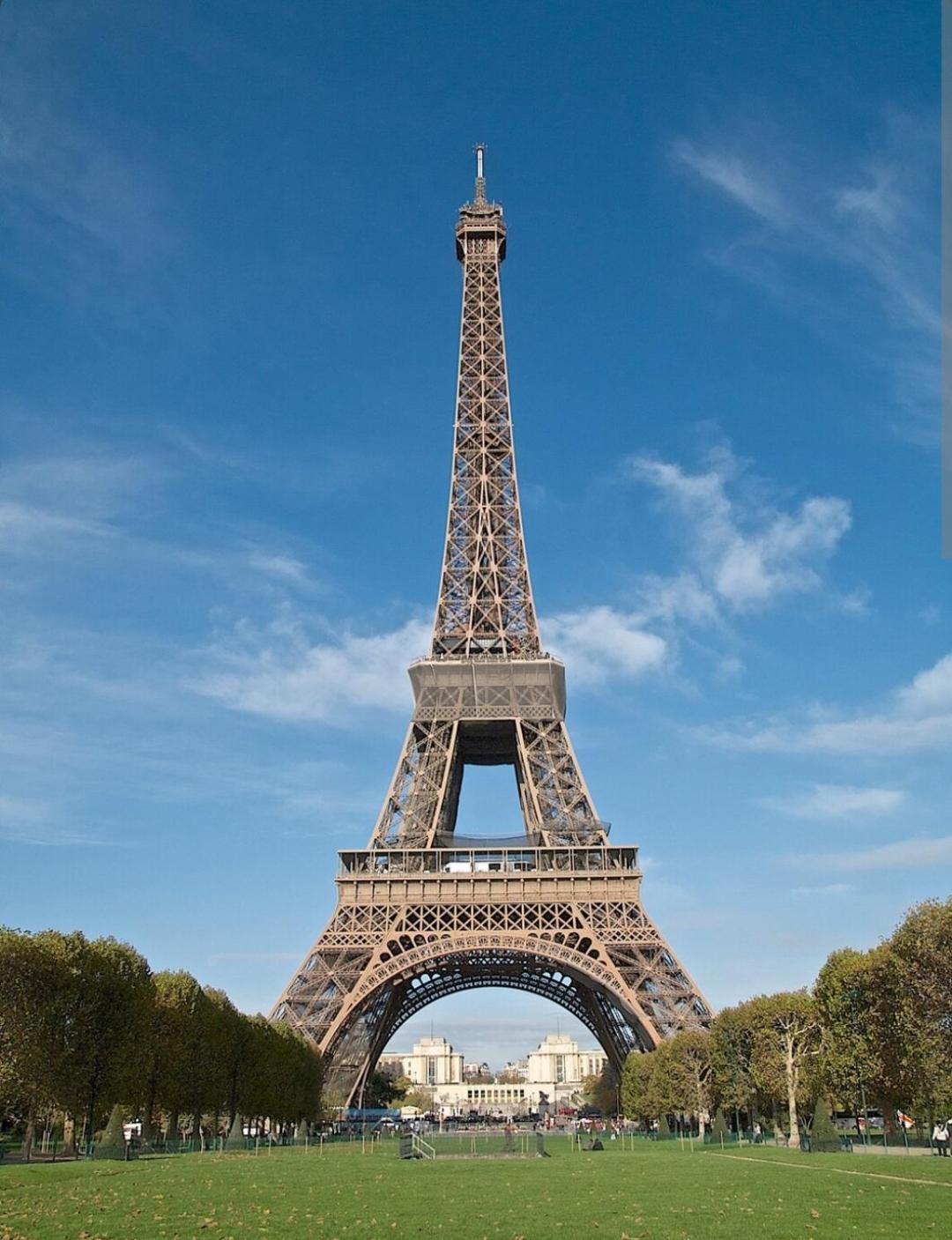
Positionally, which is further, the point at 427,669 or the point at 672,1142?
the point at 427,669

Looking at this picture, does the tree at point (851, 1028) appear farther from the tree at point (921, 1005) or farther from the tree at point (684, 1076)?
the tree at point (684, 1076)

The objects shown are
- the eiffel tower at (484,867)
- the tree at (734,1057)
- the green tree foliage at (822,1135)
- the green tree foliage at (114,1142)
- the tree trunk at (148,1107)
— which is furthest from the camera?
the eiffel tower at (484,867)

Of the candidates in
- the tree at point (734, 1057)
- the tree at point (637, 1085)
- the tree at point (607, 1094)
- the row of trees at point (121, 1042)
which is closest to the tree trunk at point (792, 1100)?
the tree at point (734, 1057)

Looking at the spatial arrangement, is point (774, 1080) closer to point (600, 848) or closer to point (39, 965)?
point (600, 848)

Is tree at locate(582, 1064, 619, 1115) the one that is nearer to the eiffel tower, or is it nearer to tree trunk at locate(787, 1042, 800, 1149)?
the eiffel tower

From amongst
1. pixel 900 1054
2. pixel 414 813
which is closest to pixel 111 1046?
pixel 414 813

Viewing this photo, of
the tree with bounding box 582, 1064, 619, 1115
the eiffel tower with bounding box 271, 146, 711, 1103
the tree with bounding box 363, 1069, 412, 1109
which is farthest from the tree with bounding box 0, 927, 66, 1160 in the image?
the tree with bounding box 363, 1069, 412, 1109

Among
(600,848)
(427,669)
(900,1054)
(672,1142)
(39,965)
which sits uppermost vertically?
(427,669)
